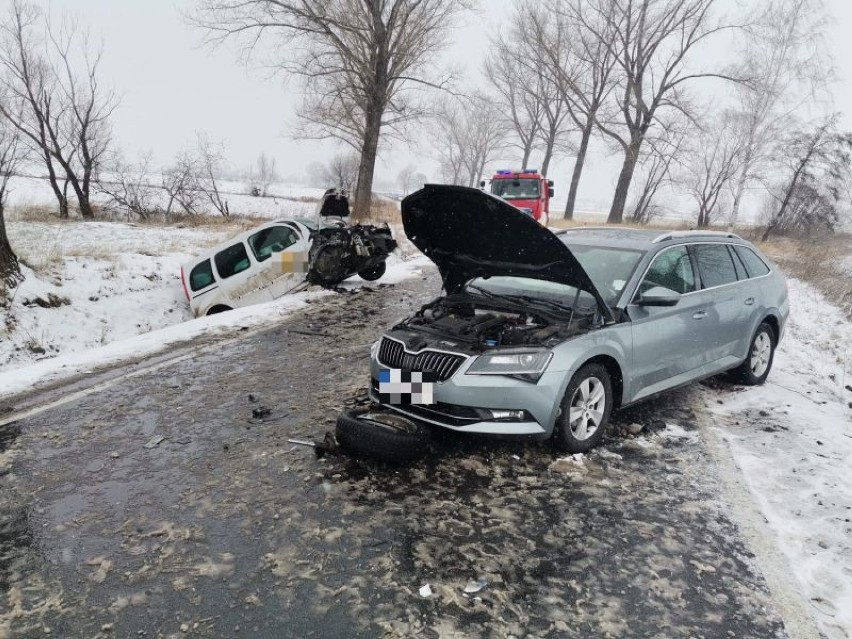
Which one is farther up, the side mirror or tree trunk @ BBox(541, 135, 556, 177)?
tree trunk @ BBox(541, 135, 556, 177)

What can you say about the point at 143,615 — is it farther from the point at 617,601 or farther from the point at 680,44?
the point at 680,44

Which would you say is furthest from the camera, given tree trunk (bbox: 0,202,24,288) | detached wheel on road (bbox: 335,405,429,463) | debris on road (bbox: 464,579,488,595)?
tree trunk (bbox: 0,202,24,288)

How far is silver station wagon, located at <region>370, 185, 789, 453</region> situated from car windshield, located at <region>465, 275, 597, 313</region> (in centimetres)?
1

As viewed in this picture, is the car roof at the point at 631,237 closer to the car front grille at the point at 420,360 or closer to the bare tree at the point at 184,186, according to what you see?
the car front grille at the point at 420,360

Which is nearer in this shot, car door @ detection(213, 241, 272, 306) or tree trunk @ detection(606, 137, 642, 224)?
car door @ detection(213, 241, 272, 306)

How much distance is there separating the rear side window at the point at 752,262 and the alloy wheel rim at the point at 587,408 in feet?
9.31

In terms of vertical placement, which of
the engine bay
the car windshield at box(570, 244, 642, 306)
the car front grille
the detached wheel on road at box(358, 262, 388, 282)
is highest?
the car windshield at box(570, 244, 642, 306)

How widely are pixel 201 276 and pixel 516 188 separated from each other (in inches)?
557

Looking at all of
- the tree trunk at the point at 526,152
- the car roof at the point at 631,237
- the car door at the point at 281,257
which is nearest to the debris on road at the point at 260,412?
the car roof at the point at 631,237

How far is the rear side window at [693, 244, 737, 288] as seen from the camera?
5.16 metres

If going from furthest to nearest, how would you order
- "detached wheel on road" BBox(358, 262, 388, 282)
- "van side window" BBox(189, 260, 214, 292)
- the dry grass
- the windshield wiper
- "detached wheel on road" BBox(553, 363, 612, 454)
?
the dry grass < "detached wheel on road" BBox(358, 262, 388, 282) < "van side window" BBox(189, 260, 214, 292) < the windshield wiper < "detached wheel on road" BBox(553, 363, 612, 454)

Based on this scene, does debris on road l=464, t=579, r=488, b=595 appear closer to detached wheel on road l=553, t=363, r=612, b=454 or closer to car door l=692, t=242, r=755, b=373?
detached wheel on road l=553, t=363, r=612, b=454

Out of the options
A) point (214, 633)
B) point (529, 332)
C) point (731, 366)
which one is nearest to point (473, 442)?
point (529, 332)

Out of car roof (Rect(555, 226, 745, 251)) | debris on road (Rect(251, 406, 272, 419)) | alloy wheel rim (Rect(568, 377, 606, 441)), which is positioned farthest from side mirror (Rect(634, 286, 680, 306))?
debris on road (Rect(251, 406, 272, 419))
